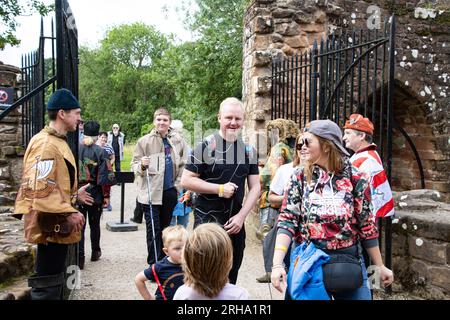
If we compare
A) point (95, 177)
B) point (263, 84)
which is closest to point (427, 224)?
point (95, 177)

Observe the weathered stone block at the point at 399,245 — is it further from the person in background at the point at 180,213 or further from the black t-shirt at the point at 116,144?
the black t-shirt at the point at 116,144

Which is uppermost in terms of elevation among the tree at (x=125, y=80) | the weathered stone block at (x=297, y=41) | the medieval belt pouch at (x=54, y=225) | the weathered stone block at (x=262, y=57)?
the tree at (x=125, y=80)

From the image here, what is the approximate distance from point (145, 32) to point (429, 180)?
44481 millimetres

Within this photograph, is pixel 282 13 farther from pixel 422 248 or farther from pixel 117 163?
pixel 117 163

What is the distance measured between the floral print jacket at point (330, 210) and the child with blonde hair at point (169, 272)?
2.49 feet

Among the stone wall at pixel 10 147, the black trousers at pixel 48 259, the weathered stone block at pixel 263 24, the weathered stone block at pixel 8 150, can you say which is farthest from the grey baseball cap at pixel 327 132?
the weathered stone block at pixel 8 150

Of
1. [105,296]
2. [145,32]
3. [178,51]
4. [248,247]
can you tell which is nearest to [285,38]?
[248,247]

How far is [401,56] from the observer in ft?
29.3

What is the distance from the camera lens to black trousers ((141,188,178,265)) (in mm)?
5383

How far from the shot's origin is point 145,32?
50438mm

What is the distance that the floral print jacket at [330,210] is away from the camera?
277 cm

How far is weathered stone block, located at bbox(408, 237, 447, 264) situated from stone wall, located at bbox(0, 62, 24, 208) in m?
5.74

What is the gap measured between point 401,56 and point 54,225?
292 inches

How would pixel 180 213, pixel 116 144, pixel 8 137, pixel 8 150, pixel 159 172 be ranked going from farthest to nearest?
pixel 116 144
pixel 8 137
pixel 8 150
pixel 180 213
pixel 159 172
